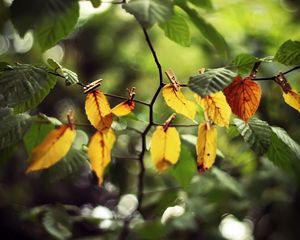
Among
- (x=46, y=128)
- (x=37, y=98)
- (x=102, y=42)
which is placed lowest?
(x=102, y=42)

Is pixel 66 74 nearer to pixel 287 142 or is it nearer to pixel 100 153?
pixel 100 153

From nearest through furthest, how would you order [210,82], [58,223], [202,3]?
1. [210,82]
2. [202,3]
3. [58,223]

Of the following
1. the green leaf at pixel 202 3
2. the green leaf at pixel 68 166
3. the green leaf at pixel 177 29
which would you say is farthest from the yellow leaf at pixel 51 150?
the green leaf at pixel 202 3

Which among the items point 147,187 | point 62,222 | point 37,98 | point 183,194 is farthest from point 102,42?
point 37,98

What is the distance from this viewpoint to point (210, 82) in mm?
614

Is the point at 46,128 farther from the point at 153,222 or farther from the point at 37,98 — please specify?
the point at 153,222

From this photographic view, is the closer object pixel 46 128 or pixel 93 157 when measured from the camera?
pixel 93 157

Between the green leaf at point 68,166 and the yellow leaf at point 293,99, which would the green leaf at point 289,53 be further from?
the green leaf at point 68,166

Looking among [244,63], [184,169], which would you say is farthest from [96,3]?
[184,169]

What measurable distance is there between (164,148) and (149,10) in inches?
12.0

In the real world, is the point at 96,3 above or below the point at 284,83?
above

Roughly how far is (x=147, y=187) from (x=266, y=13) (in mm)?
1369

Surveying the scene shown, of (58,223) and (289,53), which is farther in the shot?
(58,223)

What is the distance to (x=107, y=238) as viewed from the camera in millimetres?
1472
